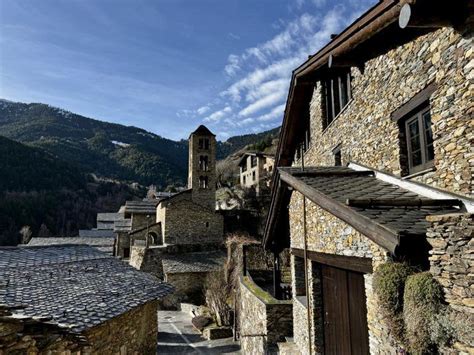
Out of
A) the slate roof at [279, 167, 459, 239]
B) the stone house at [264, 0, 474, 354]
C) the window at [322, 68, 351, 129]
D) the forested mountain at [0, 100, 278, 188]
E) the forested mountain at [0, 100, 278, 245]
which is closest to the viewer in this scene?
the stone house at [264, 0, 474, 354]

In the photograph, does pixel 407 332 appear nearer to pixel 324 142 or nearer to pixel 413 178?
pixel 413 178

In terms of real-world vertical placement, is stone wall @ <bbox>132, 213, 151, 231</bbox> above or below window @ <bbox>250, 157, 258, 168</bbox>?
below

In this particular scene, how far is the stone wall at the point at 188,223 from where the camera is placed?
31.3m

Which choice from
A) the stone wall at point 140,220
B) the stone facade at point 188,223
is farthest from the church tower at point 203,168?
the stone wall at point 140,220

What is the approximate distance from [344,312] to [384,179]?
96.1 inches

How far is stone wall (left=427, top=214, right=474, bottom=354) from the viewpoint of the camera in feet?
9.57

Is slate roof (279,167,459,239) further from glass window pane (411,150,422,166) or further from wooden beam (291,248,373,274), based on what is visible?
wooden beam (291,248,373,274)

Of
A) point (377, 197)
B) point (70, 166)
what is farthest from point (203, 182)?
point (70, 166)

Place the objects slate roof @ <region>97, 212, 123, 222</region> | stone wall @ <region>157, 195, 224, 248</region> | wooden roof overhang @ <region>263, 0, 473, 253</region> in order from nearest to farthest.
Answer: wooden roof overhang @ <region>263, 0, 473, 253</region> < stone wall @ <region>157, 195, 224, 248</region> < slate roof @ <region>97, 212, 123, 222</region>

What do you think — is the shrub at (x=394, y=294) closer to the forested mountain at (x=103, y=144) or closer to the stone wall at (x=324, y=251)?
the stone wall at (x=324, y=251)

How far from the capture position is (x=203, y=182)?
37.0m

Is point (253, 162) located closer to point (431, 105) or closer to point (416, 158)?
point (416, 158)

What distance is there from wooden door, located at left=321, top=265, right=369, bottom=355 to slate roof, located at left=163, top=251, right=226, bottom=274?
19158mm

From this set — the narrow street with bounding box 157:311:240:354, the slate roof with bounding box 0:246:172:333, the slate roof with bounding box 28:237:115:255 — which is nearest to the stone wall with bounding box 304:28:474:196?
the slate roof with bounding box 0:246:172:333
